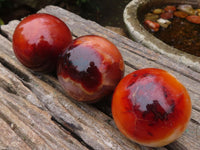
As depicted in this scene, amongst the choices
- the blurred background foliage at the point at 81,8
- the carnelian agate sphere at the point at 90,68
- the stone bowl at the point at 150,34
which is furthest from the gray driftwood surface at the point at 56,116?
the blurred background foliage at the point at 81,8

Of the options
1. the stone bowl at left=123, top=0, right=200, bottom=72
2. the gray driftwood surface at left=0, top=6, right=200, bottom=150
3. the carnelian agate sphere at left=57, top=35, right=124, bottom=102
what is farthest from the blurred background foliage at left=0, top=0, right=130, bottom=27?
the carnelian agate sphere at left=57, top=35, right=124, bottom=102

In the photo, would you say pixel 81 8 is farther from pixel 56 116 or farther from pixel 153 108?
pixel 153 108

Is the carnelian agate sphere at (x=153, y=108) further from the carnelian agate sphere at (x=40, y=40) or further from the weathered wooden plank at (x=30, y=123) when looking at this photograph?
the carnelian agate sphere at (x=40, y=40)

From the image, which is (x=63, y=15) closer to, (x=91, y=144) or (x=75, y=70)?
(x=75, y=70)

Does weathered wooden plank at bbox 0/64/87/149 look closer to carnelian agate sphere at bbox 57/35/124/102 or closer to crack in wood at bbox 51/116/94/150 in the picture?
crack in wood at bbox 51/116/94/150

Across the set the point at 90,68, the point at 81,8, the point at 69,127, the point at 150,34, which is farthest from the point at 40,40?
the point at 81,8

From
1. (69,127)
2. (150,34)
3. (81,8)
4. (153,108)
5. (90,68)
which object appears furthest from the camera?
(81,8)
